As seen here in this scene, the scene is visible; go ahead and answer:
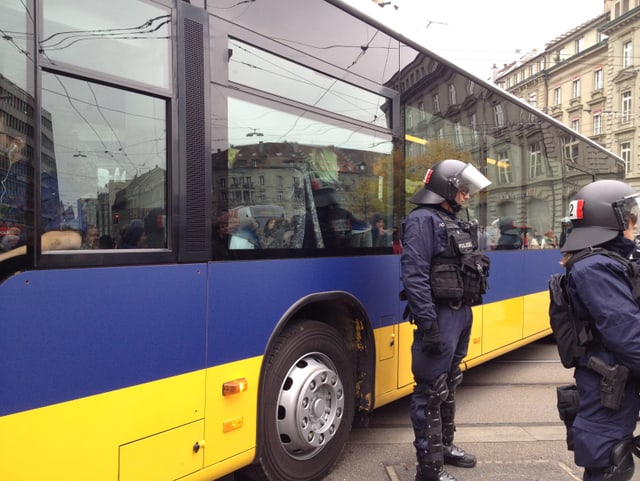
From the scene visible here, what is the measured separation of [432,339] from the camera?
Answer: 118 inches

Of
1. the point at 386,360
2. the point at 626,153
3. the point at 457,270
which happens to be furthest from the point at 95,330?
the point at 626,153

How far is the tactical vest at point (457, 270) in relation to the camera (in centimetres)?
310

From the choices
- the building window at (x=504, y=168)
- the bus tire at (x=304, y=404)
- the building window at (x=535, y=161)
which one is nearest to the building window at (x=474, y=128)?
the building window at (x=504, y=168)

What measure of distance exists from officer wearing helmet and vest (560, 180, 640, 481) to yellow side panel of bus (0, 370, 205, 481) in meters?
1.72

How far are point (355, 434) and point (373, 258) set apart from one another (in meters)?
1.57

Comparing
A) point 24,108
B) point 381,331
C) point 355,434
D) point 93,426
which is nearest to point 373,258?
point 381,331

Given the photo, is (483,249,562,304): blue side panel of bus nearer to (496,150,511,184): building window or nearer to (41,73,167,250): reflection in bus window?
(496,150,511,184): building window

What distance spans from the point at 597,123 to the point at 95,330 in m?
52.9

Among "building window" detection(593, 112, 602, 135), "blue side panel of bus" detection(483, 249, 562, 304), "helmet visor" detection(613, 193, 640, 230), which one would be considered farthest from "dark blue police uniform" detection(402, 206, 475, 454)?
"building window" detection(593, 112, 602, 135)

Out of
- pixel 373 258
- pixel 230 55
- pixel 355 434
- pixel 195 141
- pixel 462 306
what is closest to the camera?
pixel 195 141

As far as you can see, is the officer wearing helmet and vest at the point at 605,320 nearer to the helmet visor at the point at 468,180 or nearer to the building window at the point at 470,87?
the helmet visor at the point at 468,180

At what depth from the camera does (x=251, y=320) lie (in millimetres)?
2686

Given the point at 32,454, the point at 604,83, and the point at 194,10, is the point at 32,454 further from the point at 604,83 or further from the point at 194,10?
the point at 604,83

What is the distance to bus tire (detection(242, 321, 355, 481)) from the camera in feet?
9.36
